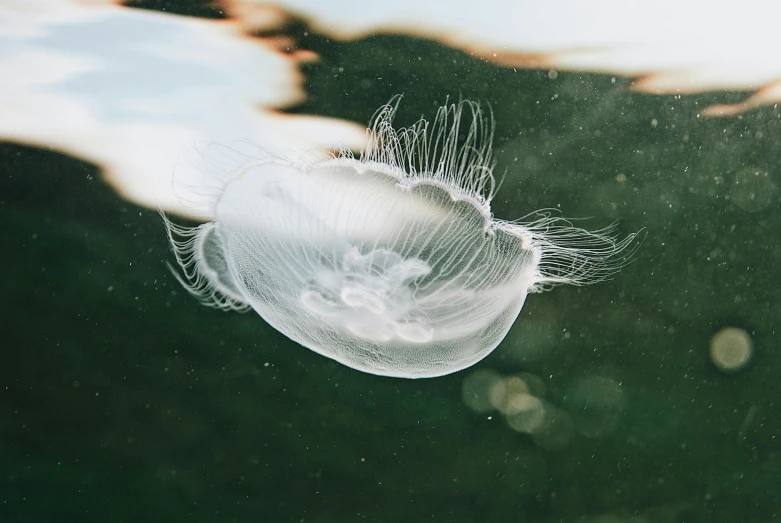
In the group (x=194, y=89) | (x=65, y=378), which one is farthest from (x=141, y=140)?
(x=65, y=378)

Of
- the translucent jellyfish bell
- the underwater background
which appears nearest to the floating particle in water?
the underwater background

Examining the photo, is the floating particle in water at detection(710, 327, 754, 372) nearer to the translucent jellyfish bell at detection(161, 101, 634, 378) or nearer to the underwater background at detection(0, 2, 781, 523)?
the underwater background at detection(0, 2, 781, 523)

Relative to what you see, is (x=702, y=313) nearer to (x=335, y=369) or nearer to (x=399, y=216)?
(x=335, y=369)

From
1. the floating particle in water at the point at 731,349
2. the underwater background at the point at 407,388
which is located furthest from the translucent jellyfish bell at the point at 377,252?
the floating particle in water at the point at 731,349

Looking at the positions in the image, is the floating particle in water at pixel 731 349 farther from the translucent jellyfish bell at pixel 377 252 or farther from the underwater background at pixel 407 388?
the translucent jellyfish bell at pixel 377 252

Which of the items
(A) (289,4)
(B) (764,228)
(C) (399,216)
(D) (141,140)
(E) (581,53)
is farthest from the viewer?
(B) (764,228)
